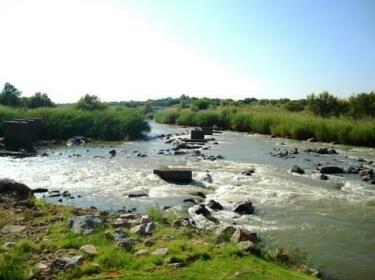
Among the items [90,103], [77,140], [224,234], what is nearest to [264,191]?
[224,234]

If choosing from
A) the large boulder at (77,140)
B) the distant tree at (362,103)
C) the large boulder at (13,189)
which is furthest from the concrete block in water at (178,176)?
the distant tree at (362,103)

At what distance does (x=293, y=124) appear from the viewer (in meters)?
44.7

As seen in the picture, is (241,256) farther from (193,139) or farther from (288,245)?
(193,139)

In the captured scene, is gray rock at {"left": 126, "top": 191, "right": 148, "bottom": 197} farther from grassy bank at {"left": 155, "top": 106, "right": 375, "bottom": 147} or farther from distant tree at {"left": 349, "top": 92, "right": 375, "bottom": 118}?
distant tree at {"left": 349, "top": 92, "right": 375, "bottom": 118}

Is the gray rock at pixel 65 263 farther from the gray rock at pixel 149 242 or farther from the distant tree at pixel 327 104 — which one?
the distant tree at pixel 327 104

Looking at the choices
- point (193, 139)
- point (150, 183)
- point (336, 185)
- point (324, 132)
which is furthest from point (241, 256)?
point (324, 132)

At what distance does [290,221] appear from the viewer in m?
13.5

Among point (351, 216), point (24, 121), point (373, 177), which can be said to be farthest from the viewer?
point (24, 121)

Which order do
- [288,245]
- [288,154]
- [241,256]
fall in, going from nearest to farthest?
1. [241,256]
2. [288,245]
3. [288,154]

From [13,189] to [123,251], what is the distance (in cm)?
701

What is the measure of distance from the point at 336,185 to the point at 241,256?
12974 millimetres

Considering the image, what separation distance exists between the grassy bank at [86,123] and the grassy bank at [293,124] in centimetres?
1430

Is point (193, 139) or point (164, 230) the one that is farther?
point (193, 139)

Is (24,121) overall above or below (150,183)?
above
